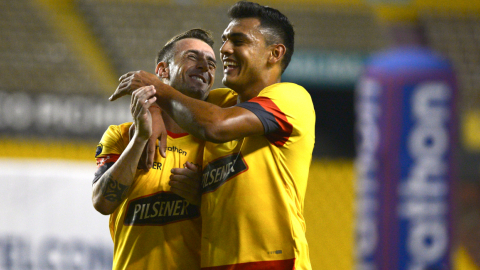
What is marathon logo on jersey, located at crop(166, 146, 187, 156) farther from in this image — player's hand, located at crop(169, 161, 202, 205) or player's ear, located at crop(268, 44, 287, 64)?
player's ear, located at crop(268, 44, 287, 64)

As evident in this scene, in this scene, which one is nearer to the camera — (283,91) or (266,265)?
(266,265)

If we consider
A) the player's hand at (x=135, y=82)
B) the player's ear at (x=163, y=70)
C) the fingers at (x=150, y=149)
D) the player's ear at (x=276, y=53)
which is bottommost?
the fingers at (x=150, y=149)

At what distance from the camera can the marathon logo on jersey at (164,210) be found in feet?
7.02

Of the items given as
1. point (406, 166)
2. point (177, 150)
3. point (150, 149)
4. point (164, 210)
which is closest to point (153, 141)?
point (150, 149)

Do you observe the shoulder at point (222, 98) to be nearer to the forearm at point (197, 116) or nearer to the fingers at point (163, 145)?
the fingers at point (163, 145)

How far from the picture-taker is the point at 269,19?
2.12m

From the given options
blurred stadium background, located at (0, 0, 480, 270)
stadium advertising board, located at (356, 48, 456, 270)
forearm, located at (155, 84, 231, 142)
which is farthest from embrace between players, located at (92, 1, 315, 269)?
stadium advertising board, located at (356, 48, 456, 270)

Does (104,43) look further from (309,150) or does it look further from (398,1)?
(309,150)

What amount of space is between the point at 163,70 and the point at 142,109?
0.64m

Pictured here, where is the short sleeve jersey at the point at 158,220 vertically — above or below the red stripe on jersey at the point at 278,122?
below

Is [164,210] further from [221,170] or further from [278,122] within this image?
[278,122]

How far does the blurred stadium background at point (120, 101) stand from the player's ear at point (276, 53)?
2398 mm

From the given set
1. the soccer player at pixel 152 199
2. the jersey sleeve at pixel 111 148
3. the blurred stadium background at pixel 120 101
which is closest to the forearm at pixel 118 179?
the soccer player at pixel 152 199

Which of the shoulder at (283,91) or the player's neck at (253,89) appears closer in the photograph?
the shoulder at (283,91)
